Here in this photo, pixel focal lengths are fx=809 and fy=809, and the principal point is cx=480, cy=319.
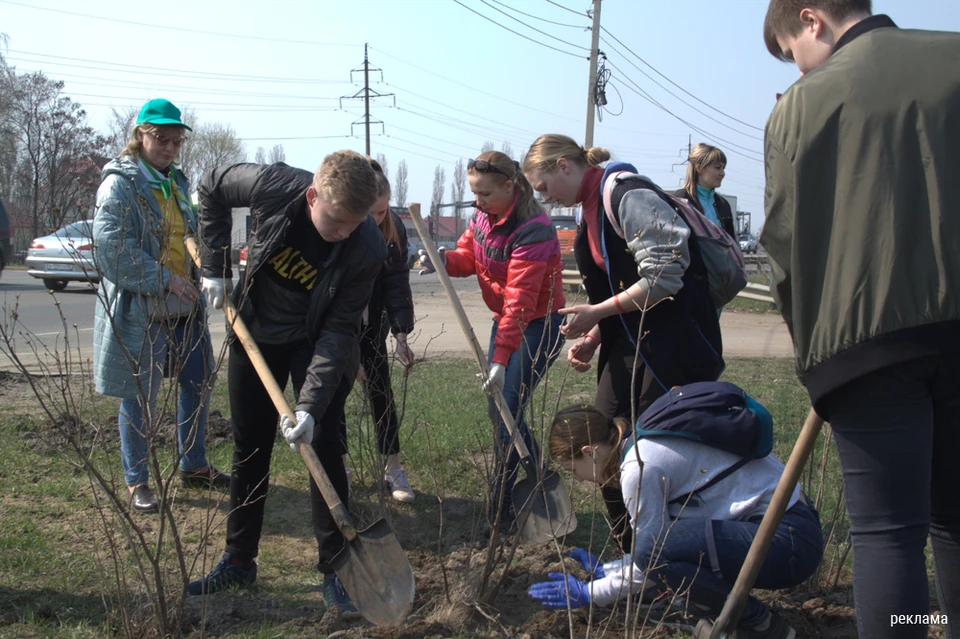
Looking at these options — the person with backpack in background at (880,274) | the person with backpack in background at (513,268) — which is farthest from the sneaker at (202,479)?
the person with backpack in background at (880,274)

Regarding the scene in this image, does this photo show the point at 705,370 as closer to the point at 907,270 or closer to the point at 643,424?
the point at 643,424

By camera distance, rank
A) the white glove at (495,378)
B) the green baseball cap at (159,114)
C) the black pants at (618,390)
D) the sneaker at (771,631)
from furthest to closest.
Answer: the green baseball cap at (159,114) → the white glove at (495,378) → the black pants at (618,390) → the sneaker at (771,631)

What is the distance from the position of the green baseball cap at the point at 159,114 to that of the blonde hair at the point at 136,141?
0.02m

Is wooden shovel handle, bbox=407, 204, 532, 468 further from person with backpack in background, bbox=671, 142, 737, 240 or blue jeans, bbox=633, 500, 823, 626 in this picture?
person with backpack in background, bbox=671, 142, 737, 240

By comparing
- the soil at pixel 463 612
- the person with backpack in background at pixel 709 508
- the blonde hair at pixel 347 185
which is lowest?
the soil at pixel 463 612

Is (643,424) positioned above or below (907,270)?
below

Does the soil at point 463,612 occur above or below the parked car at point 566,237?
below

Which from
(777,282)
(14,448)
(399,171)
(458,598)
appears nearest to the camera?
(777,282)

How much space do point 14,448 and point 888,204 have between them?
177 inches

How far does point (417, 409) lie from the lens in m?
5.55

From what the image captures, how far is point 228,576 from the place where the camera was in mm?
2986

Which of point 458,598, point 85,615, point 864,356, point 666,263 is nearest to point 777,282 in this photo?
point 864,356

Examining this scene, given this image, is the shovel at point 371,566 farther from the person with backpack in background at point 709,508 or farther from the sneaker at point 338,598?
the person with backpack in background at point 709,508

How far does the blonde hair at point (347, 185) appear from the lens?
106 inches
